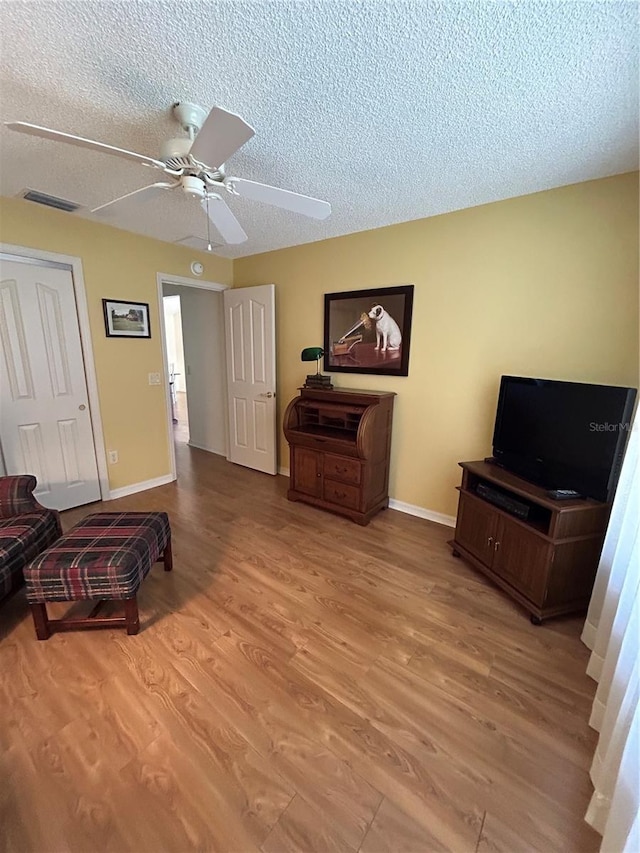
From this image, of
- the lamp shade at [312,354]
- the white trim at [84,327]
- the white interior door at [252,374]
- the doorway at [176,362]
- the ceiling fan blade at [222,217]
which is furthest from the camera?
the doorway at [176,362]

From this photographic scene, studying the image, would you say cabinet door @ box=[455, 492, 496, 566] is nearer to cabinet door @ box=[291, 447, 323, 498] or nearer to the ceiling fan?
cabinet door @ box=[291, 447, 323, 498]

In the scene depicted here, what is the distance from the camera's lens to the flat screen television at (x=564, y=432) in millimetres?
1677

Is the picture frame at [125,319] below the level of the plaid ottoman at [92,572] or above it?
above

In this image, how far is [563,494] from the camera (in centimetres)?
180

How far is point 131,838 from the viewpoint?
1.02m

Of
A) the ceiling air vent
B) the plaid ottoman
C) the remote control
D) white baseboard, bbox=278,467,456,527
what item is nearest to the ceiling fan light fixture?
the ceiling air vent

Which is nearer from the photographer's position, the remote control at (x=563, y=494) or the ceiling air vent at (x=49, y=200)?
the remote control at (x=563, y=494)

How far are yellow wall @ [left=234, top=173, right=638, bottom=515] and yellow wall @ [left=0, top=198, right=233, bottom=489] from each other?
1288mm

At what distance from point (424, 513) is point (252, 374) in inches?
90.6

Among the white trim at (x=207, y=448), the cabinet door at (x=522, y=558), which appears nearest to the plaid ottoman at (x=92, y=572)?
the cabinet door at (x=522, y=558)

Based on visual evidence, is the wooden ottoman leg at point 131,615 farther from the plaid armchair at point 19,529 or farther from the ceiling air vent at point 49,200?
the ceiling air vent at point 49,200

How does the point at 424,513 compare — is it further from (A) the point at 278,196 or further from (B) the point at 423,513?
(A) the point at 278,196

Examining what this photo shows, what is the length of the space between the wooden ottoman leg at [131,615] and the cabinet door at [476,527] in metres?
2.02

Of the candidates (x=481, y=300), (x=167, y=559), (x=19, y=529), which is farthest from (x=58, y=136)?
(x=481, y=300)
